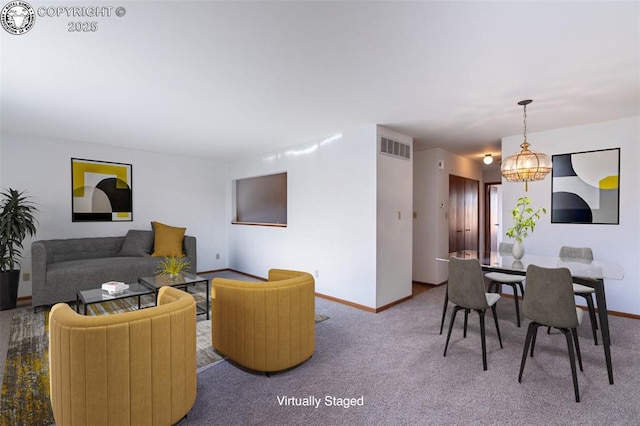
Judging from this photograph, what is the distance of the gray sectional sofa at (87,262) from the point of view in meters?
3.86

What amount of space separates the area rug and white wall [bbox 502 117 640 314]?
3.37 metres

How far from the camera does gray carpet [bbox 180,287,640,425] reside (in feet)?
6.37

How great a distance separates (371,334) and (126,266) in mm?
3603

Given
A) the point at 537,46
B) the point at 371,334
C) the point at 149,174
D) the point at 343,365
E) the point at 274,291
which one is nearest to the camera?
the point at 537,46

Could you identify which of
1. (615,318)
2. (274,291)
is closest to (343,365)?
(274,291)

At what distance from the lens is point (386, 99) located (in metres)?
3.00

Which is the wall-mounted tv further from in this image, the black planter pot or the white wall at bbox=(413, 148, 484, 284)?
the black planter pot

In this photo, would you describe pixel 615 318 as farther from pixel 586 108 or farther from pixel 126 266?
pixel 126 266

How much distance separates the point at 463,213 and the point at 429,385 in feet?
14.6

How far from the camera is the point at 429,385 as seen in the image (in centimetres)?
228

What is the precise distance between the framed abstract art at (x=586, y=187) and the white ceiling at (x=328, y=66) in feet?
1.55

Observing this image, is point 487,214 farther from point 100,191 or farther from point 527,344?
point 100,191

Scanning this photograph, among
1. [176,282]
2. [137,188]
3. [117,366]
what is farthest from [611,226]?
[137,188]

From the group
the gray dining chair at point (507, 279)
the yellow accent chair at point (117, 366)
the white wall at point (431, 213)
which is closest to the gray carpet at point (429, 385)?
the yellow accent chair at point (117, 366)
